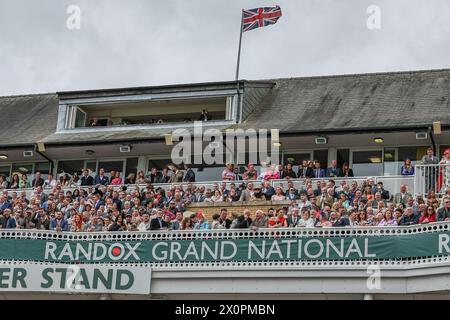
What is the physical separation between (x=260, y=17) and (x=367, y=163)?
7.06 m

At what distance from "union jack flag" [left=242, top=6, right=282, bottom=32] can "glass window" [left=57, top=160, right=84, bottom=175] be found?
720cm

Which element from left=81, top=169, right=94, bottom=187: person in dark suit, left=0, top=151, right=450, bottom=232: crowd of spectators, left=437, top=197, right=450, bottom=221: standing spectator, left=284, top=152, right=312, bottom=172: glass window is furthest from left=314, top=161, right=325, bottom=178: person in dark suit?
left=81, top=169, right=94, bottom=187: person in dark suit

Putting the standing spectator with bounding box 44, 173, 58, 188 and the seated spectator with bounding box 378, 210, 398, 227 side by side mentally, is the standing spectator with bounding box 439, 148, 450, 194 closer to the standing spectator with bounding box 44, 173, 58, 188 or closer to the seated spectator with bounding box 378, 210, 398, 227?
the seated spectator with bounding box 378, 210, 398, 227

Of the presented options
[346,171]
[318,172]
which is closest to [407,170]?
[346,171]

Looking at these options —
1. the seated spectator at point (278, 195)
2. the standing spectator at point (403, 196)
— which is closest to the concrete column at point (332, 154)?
the seated spectator at point (278, 195)

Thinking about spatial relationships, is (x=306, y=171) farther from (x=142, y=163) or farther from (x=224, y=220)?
(x=142, y=163)

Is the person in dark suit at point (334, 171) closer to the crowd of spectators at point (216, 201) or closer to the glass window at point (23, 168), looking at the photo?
the crowd of spectators at point (216, 201)

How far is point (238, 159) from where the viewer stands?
35188 millimetres

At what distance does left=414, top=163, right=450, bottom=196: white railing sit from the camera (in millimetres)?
29078

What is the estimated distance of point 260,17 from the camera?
38531 millimetres

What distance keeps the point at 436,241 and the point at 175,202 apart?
7722 mm
